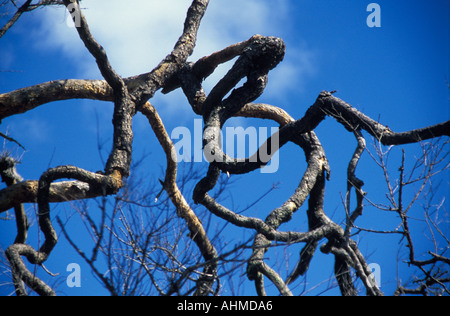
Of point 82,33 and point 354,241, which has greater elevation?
point 82,33

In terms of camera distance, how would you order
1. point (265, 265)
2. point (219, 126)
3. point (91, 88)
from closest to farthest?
point (265, 265)
point (219, 126)
point (91, 88)

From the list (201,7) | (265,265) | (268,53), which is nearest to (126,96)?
(268,53)

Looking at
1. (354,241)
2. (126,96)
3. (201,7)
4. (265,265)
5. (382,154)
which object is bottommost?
(265,265)

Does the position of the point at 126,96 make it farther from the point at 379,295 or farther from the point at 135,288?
the point at 379,295

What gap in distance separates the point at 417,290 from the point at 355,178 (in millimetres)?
1134

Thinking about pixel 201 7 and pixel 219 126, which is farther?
pixel 201 7

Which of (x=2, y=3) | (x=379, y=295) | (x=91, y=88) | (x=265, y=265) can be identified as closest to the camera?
(x=379, y=295)

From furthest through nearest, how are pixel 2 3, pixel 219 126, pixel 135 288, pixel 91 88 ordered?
pixel 2 3 < pixel 91 88 < pixel 219 126 < pixel 135 288

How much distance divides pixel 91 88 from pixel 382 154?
3683mm

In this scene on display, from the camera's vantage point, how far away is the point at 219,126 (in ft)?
17.0

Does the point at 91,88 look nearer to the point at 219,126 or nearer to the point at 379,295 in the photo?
the point at 219,126

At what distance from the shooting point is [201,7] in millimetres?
6699

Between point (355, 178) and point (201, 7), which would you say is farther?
point (201, 7)

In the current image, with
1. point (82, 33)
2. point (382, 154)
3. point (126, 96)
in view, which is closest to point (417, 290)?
point (382, 154)
